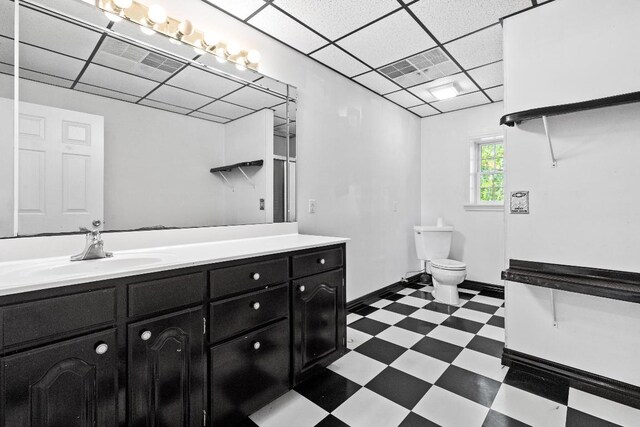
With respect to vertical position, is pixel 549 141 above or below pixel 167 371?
above

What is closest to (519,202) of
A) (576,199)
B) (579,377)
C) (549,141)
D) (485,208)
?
(576,199)

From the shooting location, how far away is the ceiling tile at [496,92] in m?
3.18

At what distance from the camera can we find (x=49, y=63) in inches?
53.6

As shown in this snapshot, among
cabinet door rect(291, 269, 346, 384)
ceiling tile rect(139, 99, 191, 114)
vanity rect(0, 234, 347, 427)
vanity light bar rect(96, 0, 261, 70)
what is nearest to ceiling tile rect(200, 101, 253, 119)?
ceiling tile rect(139, 99, 191, 114)

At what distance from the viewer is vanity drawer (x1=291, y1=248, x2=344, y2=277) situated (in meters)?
1.69

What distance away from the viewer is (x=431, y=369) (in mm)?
1936

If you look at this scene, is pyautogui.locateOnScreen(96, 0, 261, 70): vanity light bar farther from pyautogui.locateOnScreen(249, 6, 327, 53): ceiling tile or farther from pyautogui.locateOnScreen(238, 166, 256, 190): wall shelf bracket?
pyautogui.locateOnScreen(238, 166, 256, 190): wall shelf bracket

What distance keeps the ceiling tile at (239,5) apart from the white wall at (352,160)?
2.2 inches

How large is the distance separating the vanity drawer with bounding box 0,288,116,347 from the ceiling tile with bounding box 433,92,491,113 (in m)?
3.82

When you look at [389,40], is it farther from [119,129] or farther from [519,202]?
[119,129]

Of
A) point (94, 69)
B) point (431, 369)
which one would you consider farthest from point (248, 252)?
point (431, 369)

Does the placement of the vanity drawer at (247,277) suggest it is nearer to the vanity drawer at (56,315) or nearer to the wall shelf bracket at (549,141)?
the vanity drawer at (56,315)

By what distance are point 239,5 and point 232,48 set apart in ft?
0.85

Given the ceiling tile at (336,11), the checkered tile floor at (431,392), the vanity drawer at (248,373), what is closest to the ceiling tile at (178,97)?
the ceiling tile at (336,11)
